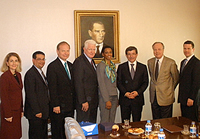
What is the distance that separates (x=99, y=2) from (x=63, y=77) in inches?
76.8

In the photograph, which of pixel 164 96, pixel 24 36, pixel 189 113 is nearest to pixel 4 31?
Result: pixel 24 36

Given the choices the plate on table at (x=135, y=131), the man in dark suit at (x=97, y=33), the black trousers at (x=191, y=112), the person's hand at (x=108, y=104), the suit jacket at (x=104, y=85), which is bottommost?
the black trousers at (x=191, y=112)

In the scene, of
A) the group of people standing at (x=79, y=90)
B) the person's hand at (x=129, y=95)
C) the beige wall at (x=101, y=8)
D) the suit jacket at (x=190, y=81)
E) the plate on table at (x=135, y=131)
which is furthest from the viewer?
the beige wall at (x=101, y=8)

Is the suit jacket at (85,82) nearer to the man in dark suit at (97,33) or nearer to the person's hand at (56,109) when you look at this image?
the person's hand at (56,109)

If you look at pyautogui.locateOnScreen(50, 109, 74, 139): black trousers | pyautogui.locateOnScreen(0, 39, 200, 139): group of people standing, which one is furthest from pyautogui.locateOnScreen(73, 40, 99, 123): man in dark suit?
pyautogui.locateOnScreen(50, 109, 74, 139): black trousers

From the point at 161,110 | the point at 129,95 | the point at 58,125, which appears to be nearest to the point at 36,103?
the point at 58,125

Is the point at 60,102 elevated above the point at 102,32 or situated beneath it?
situated beneath

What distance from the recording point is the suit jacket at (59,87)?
319cm

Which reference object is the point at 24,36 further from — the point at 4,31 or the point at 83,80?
the point at 83,80

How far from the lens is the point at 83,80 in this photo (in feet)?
10.7

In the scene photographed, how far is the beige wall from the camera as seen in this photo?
13.4 feet

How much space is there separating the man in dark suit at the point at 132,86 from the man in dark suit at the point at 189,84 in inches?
24.0

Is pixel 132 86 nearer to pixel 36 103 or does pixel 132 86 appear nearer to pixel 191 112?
pixel 191 112

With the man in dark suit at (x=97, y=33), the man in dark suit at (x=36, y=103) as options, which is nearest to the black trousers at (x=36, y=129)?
the man in dark suit at (x=36, y=103)
